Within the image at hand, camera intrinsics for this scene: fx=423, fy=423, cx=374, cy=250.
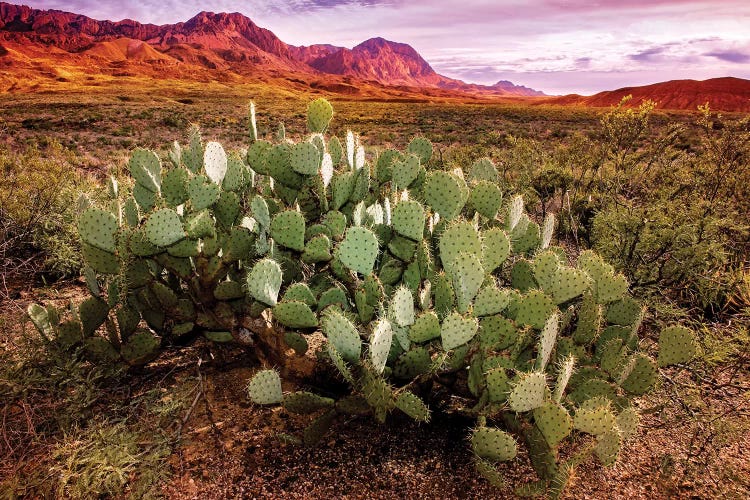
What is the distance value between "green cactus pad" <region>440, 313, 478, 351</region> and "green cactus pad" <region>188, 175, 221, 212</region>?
161 cm

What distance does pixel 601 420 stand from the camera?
1.86 m

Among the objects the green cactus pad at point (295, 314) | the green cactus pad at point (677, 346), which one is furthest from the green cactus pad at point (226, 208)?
the green cactus pad at point (677, 346)

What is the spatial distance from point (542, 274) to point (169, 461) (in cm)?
231

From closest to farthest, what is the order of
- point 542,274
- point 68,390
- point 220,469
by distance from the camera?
point 220,469
point 542,274
point 68,390

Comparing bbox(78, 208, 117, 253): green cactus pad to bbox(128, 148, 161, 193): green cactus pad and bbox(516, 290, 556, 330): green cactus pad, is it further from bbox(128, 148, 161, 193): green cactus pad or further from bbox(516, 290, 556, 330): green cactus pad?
bbox(516, 290, 556, 330): green cactus pad

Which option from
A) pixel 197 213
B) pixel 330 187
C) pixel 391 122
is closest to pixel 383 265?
pixel 330 187

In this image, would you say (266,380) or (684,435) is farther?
(684,435)

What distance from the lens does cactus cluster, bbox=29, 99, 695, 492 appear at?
208 cm

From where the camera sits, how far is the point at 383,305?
8.11ft

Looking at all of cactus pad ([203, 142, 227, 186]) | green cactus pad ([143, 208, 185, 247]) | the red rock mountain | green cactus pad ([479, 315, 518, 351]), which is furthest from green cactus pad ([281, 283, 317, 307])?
the red rock mountain

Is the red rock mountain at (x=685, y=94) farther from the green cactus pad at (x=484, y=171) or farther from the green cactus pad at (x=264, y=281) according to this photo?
the green cactus pad at (x=264, y=281)

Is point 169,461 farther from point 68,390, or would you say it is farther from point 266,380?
point 68,390

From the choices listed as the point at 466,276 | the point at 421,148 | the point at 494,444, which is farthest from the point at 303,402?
the point at 421,148

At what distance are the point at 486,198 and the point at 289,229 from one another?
54.5 inches
